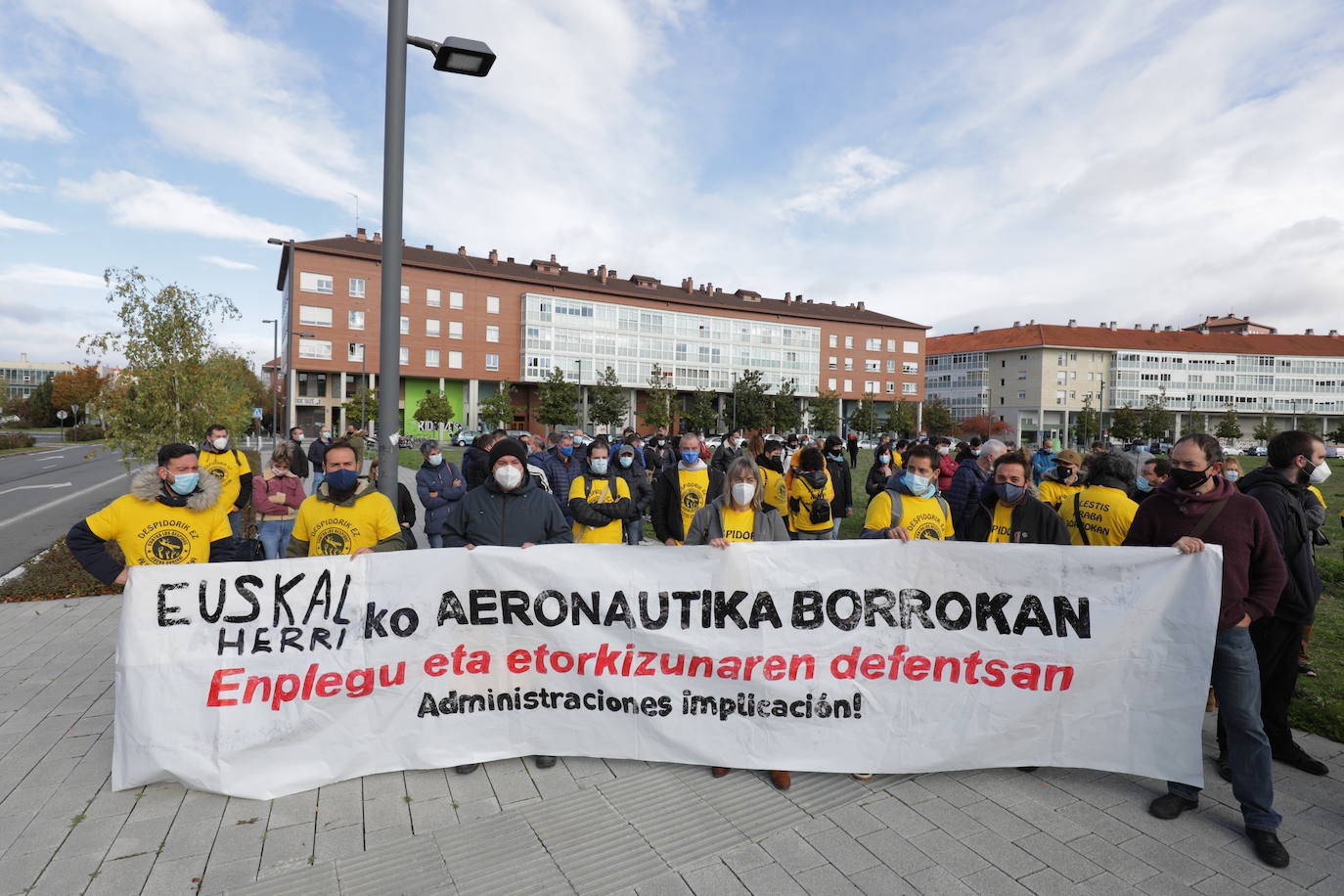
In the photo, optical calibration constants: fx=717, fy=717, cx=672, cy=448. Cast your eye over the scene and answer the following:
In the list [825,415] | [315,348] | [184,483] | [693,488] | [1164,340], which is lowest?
[693,488]

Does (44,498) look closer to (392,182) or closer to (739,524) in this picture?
(392,182)

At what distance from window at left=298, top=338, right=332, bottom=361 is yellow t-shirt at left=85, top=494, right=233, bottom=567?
58.3 meters

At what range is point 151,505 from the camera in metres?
4.40

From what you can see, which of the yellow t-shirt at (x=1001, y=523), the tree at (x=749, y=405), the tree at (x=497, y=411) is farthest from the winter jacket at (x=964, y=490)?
the tree at (x=749, y=405)

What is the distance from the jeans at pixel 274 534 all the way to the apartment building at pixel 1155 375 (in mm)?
103183

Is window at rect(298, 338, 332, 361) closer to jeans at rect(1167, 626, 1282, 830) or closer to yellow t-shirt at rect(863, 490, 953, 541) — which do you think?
yellow t-shirt at rect(863, 490, 953, 541)

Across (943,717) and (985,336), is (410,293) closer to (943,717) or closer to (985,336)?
(943,717)

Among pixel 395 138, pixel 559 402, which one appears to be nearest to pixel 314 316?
pixel 559 402

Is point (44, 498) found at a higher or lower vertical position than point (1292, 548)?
lower

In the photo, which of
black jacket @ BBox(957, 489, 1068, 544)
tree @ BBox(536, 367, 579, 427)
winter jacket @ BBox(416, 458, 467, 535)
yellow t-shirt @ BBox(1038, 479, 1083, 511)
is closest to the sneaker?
black jacket @ BBox(957, 489, 1068, 544)

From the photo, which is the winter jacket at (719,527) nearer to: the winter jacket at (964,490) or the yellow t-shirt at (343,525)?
the yellow t-shirt at (343,525)

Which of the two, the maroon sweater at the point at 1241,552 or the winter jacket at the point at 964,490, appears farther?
the winter jacket at the point at 964,490

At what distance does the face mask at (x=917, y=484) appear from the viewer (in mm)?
5015

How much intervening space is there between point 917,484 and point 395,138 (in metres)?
4.41
